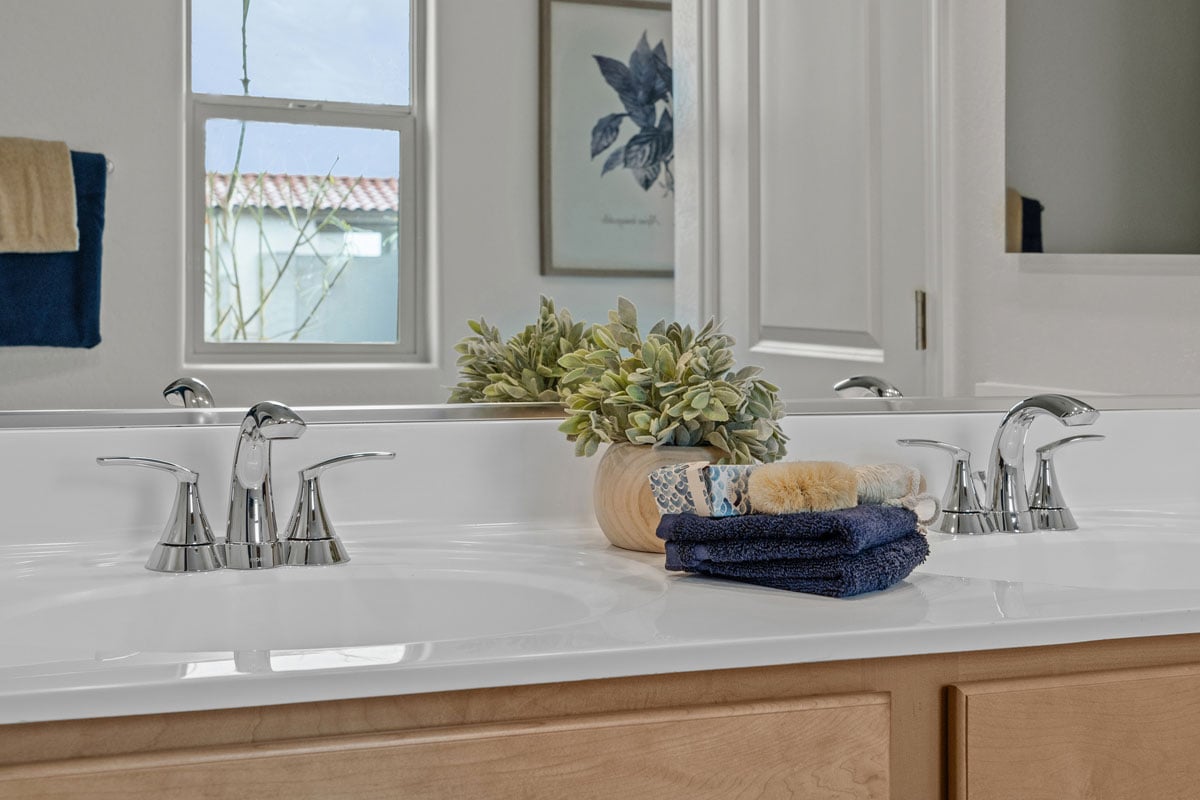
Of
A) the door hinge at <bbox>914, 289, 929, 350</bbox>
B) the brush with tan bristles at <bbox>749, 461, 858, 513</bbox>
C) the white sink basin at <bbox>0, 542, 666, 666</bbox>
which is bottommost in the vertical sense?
the white sink basin at <bbox>0, 542, 666, 666</bbox>

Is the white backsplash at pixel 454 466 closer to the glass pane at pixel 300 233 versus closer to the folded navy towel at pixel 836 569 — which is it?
the glass pane at pixel 300 233

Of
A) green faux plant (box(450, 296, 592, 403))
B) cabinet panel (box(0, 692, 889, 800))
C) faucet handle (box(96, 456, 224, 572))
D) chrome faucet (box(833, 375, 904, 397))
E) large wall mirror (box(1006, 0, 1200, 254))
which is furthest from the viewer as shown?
large wall mirror (box(1006, 0, 1200, 254))

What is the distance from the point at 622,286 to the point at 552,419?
6.6 inches

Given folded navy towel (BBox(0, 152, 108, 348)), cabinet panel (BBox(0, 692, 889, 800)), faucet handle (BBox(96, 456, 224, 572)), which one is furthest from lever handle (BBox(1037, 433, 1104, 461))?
folded navy towel (BBox(0, 152, 108, 348))

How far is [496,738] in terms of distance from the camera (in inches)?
30.6

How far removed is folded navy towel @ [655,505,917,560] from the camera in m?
0.96

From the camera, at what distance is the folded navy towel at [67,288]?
121 centimetres

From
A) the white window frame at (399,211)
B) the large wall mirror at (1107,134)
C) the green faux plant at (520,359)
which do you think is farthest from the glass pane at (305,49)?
the large wall mirror at (1107,134)

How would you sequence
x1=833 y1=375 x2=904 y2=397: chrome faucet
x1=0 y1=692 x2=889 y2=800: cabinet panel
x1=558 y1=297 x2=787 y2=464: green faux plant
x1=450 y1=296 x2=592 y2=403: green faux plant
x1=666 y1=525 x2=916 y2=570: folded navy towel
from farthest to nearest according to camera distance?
1. x1=833 y1=375 x2=904 y2=397: chrome faucet
2. x1=450 y1=296 x2=592 y2=403: green faux plant
3. x1=558 y1=297 x2=787 y2=464: green faux plant
4. x1=666 y1=525 x2=916 y2=570: folded navy towel
5. x1=0 y1=692 x2=889 y2=800: cabinet panel

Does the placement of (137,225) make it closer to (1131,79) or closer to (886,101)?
(886,101)

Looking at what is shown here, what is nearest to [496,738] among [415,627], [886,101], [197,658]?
[197,658]

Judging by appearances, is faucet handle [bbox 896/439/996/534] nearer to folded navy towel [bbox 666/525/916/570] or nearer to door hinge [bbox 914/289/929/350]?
door hinge [bbox 914/289/929/350]

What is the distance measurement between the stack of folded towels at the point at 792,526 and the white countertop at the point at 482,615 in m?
0.02

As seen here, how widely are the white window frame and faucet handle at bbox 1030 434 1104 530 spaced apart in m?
0.70
